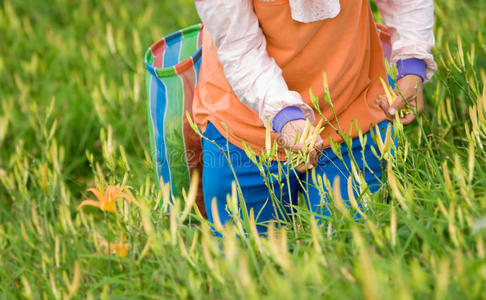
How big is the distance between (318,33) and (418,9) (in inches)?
13.1

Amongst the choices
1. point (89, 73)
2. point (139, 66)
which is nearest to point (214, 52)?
point (139, 66)

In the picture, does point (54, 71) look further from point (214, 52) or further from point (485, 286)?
point (485, 286)

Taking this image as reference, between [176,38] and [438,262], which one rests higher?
[176,38]

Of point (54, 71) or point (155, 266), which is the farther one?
point (54, 71)

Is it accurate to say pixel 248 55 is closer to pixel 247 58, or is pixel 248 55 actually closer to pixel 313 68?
pixel 247 58

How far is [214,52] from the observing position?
1.79 metres

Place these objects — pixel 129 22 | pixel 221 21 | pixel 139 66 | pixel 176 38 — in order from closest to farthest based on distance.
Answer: pixel 221 21, pixel 176 38, pixel 139 66, pixel 129 22

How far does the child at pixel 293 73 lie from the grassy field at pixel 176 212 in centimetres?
13

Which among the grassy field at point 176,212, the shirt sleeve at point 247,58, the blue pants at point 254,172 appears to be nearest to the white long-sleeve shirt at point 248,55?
the shirt sleeve at point 247,58

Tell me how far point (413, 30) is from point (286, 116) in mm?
520

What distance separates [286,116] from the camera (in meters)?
1.54

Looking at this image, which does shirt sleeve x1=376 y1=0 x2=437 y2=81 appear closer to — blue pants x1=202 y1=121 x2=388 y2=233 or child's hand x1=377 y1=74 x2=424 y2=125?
child's hand x1=377 y1=74 x2=424 y2=125

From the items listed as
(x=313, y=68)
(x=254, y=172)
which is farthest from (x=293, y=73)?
(x=254, y=172)

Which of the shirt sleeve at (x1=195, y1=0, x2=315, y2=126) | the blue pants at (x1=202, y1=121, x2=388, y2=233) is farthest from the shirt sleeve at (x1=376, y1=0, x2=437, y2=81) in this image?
the shirt sleeve at (x1=195, y1=0, x2=315, y2=126)
